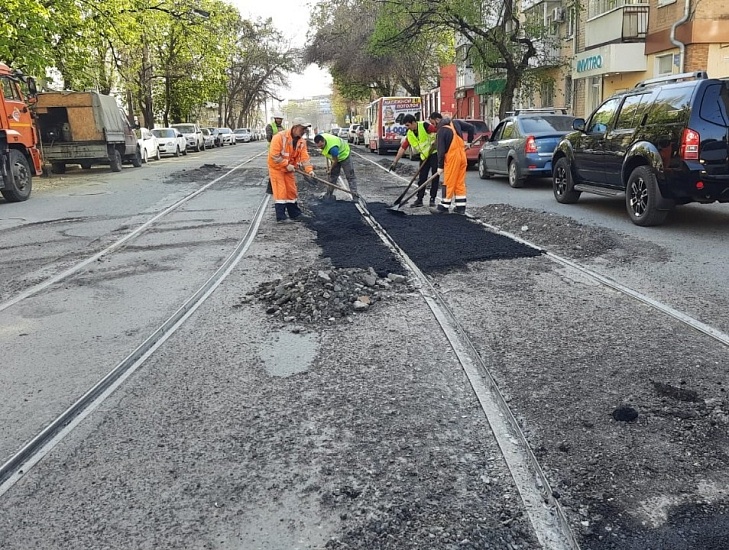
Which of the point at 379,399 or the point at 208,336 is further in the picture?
the point at 208,336

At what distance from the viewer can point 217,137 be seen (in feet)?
184

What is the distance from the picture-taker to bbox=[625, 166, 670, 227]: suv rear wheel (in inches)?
360

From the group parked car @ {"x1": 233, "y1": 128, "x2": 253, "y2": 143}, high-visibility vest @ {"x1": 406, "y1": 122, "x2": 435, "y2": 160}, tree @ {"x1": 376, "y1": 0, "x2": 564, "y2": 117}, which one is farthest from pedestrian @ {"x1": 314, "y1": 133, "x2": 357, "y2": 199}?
parked car @ {"x1": 233, "y1": 128, "x2": 253, "y2": 143}

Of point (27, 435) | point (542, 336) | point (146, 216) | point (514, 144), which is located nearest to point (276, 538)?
point (27, 435)

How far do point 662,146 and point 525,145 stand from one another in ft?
20.9

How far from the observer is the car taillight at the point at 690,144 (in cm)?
858

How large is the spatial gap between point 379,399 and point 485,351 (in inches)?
42.5

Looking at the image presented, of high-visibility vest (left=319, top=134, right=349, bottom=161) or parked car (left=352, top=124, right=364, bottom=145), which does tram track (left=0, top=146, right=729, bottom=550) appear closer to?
high-visibility vest (left=319, top=134, right=349, bottom=161)

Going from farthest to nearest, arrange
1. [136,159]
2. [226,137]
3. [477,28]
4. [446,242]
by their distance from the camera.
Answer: [226,137] → [136,159] → [477,28] → [446,242]

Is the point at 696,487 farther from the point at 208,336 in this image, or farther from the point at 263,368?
the point at 208,336

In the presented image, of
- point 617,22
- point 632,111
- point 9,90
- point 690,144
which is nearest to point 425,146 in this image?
point 632,111

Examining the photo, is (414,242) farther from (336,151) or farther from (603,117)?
(603,117)

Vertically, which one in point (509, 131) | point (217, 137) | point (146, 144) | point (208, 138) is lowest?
point (217, 137)

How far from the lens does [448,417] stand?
3660 mm
